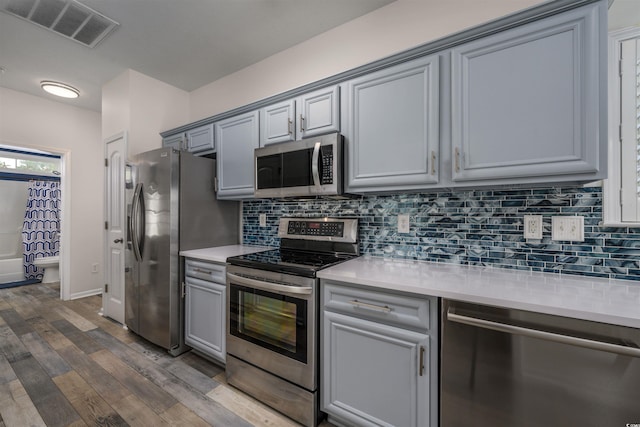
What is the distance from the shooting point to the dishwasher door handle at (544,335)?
88cm

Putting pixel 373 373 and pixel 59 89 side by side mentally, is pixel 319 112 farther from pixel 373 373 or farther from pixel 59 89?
pixel 59 89

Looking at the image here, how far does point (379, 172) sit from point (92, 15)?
2606 millimetres

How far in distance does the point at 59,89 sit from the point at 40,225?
9.97 ft

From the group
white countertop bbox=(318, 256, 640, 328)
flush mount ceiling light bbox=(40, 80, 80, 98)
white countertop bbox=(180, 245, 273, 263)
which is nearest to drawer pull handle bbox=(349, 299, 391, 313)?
white countertop bbox=(318, 256, 640, 328)

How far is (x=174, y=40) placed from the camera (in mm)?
2484

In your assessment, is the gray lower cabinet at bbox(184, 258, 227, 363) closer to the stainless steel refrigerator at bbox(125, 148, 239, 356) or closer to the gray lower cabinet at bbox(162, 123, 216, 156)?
the stainless steel refrigerator at bbox(125, 148, 239, 356)

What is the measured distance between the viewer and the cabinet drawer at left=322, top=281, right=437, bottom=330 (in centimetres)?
125

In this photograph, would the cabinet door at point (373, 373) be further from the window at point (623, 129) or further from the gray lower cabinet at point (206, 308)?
the window at point (623, 129)

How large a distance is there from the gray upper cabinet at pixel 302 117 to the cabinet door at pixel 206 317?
1270 mm

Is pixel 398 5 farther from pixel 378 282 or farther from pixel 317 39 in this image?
pixel 378 282

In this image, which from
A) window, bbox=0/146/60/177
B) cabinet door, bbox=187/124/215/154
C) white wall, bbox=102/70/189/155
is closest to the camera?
cabinet door, bbox=187/124/215/154

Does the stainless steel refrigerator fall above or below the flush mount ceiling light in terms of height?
below

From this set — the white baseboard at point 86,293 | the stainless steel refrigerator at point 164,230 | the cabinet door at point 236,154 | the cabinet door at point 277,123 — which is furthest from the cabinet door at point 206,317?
the white baseboard at point 86,293

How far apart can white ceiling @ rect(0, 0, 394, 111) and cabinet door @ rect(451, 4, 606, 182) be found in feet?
3.77
